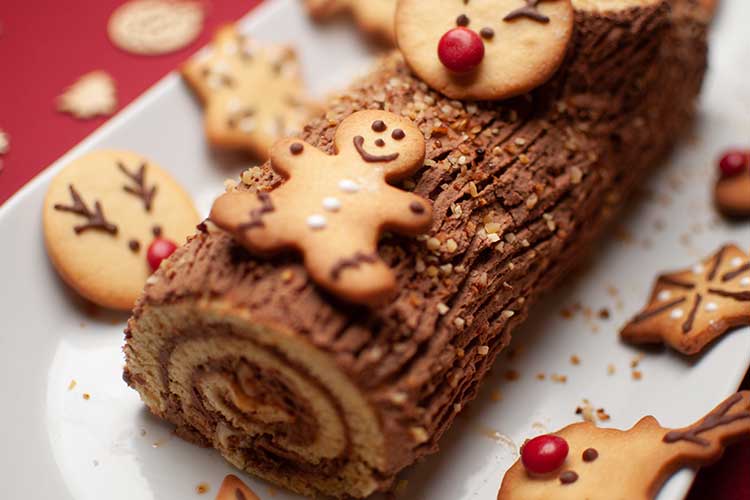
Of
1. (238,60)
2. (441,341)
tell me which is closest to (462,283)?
(441,341)

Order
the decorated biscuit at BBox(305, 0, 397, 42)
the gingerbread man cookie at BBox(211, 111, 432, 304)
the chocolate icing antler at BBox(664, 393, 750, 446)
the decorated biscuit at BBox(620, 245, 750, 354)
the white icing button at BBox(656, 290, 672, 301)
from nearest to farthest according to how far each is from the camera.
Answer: the gingerbread man cookie at BBox(211, 111, 432, 304) → the chocolate icing antler at BBox(664, 393, 750, 446) → the decorated biscuit at BBox(620, 245, 750, 354) → the white icing button at BBox(656, 290, 672, 301) → the decorated biscuit at BBox(305, 0, 397, 42)

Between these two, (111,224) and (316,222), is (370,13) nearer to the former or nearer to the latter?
(111,224)

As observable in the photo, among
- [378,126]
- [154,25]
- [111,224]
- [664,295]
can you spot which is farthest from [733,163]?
[154,25]

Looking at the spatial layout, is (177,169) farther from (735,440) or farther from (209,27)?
(735,440)

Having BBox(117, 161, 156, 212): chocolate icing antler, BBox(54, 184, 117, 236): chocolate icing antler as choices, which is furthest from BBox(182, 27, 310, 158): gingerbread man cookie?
BBox(54, 184, 117, 236): chocolate icing antler

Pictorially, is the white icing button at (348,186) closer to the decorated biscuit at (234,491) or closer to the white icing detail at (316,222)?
the white icing detail at (316,222)

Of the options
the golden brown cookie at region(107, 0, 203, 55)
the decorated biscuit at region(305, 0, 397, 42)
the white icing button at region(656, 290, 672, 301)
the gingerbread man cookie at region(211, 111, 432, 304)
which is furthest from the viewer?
the golden brown cookie at region(107, 0, 203, 55)

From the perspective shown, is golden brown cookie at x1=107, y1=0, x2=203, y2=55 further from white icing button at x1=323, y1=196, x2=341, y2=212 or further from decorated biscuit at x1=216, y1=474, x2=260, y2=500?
decorated biscuit at x1=216, y1=474, x2=260, y2=500
